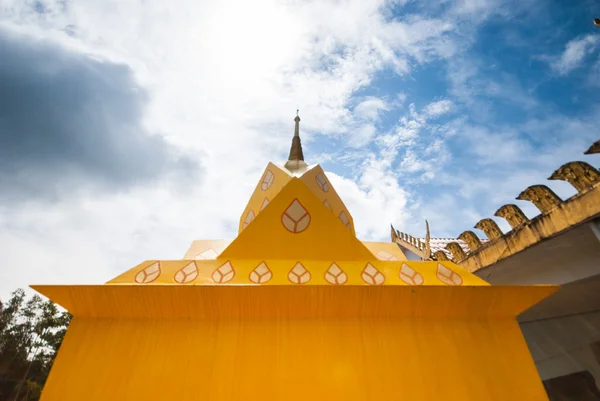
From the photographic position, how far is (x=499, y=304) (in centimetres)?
260

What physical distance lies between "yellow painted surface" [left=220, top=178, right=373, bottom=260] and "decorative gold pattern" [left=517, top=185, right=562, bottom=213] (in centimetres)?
251

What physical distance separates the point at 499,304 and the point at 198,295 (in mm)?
2778

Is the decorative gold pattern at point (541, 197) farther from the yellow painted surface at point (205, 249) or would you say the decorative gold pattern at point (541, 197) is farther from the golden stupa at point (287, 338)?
the yellow painted surface at point (205, 249)

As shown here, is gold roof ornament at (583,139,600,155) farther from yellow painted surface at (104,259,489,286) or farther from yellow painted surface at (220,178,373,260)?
yellow painted surface at (220,178,373,260)

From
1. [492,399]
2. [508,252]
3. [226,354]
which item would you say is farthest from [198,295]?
[508,252]

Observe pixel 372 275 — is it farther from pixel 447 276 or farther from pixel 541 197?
pixel 541 197

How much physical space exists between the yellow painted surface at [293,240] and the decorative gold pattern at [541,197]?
251 centimetres

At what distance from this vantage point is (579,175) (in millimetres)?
3307

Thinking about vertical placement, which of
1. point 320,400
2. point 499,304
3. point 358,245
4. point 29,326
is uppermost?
point 29,326

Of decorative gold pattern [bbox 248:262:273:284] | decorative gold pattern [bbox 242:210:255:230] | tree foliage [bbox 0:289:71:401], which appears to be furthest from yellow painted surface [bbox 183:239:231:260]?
tree foliage [bbox 0:289:71:401]

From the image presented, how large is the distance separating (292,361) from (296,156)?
3.63 m

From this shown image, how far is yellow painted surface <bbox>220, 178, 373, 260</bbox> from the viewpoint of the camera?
3117 mm

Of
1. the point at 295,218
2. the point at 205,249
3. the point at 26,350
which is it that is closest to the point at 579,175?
the point at 295,218

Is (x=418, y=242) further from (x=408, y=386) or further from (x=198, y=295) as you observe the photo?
(x=198, y=295)
